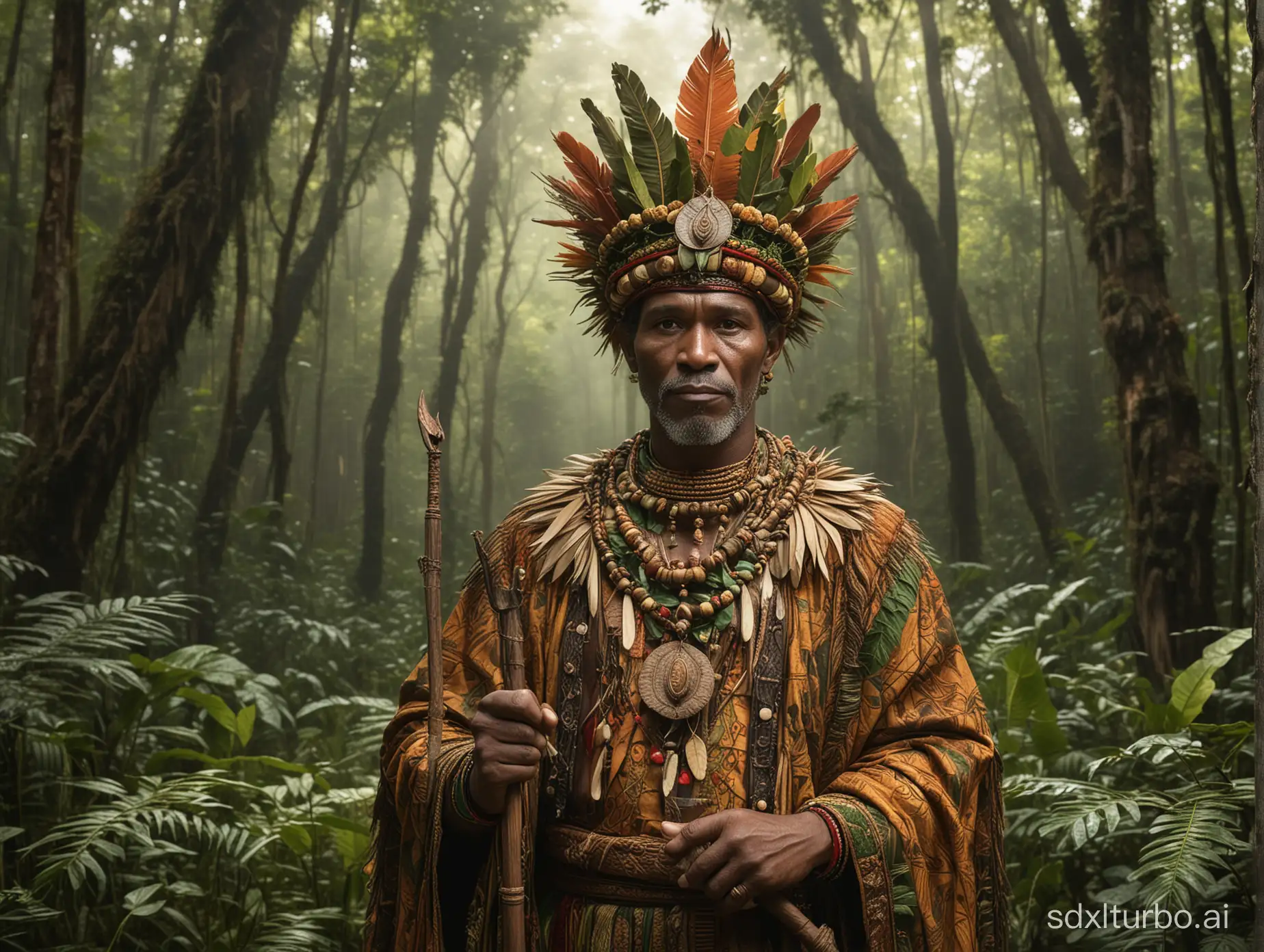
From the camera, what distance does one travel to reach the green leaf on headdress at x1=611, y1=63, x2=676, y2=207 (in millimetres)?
1892

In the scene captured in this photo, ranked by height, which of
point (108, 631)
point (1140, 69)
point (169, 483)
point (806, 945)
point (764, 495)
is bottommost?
point (806, 945)

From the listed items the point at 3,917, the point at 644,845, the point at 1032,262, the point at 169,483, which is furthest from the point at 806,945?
the point at 1032,262

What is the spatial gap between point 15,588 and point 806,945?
4019mm

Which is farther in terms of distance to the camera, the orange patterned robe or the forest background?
the forest background

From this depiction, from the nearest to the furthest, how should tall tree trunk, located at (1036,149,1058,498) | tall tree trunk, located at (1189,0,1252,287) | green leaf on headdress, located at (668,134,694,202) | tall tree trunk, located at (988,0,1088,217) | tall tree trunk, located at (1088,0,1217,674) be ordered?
green leaf on headdress, located at (668,134,694,202)
tall tree trunk, located at (1189,0,1252,287)
tall tree trunk, located at (1088,0,1217,674)
tall tree trunk, located at (988,0,1088,217)
tall tree trunk, located at (1036,149,1058,498)

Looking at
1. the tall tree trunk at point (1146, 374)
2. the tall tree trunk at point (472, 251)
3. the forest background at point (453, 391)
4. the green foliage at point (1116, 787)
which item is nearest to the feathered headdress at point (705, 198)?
the forest background at point (453, 391)

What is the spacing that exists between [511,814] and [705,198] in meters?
1.06

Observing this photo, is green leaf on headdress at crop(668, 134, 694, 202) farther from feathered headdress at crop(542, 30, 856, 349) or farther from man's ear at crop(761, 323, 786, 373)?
man's ear at crop(761, 323, 786, 373)

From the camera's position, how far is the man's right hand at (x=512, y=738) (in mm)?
1560

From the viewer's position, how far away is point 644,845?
5.46 ft

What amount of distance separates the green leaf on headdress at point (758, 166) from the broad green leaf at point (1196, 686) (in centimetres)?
200

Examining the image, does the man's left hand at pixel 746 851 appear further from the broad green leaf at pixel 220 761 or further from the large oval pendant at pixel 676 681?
the broad green leaf at pixel 220 761

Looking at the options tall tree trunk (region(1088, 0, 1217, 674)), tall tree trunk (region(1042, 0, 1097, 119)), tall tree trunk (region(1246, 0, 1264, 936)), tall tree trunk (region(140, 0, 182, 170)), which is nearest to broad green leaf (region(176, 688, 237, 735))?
tall tree trunk (region(1246, 0, 1264, 936))

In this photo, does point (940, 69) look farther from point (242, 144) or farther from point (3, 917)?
point (3, 917)
